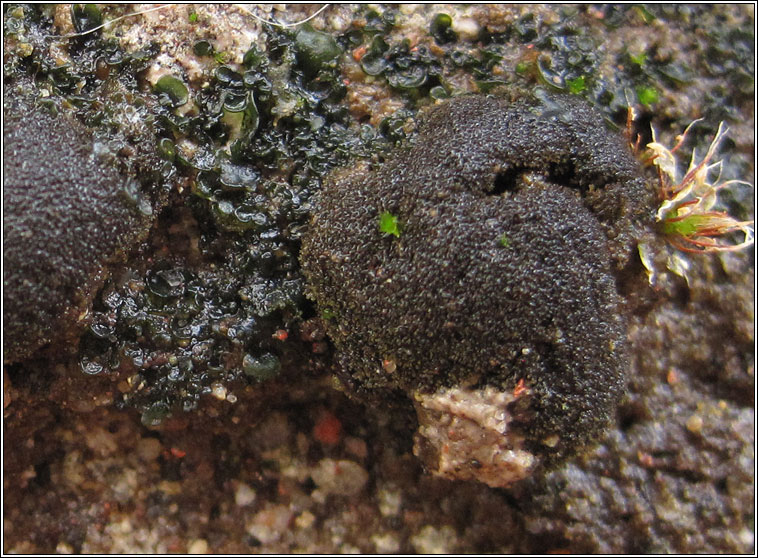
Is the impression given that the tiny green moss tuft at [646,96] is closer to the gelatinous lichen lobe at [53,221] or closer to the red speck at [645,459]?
the red speck at [645,459]

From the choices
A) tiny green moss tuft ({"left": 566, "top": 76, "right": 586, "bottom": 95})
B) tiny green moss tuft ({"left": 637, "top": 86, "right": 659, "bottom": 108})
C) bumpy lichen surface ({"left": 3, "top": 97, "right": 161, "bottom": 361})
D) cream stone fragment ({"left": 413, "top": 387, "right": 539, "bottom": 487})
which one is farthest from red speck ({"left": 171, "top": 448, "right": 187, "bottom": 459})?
tiny green moss tuft ({"left": 637, "top": 86, "right": 659, "bottom": 108})

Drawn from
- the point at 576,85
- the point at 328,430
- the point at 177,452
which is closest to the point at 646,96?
the point at 576,85

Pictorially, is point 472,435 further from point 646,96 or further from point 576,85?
point 646,96

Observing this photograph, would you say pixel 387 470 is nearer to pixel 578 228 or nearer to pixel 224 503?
pixel 224 503

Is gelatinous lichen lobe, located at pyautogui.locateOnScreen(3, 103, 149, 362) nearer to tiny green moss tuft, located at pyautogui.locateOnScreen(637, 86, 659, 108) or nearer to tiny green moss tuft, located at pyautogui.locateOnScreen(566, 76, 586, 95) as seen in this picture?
tiny green moss tuft, located at pyautogui.locateOnScreen(566, 76, 586, 95)

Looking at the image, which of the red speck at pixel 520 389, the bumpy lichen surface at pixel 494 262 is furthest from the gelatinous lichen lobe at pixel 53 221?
the red speck at pixel 520 389

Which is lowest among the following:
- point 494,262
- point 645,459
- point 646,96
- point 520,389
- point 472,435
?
point 645,459
